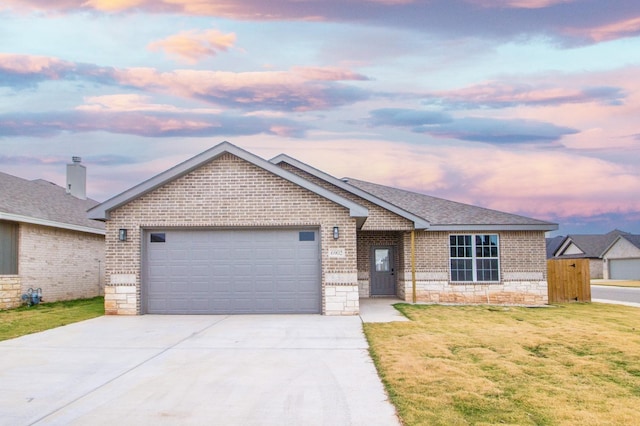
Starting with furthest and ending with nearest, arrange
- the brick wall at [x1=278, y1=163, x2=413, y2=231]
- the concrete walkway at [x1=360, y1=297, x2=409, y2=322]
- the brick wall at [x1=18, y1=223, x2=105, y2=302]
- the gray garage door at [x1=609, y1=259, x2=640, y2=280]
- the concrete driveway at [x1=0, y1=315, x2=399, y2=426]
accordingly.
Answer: the gray garage door at [x1=609, y1=259, x2=640, y2=280] → the brick wall at [x1=278, y1=163, x2=413, y2=231] → the brick wall at [x1=18, y1=223, x2=105, y2=302] → the concrete walkway at [x1=360, y1=297, x2=409, y2=322] → the concrete driveway at [x1=0, y1=315, x2=399, y2=426]

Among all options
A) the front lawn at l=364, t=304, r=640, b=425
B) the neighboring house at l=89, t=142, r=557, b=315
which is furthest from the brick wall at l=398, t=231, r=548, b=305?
the neighboring house at l=89, t=142, r=557, b=315

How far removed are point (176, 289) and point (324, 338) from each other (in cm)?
635

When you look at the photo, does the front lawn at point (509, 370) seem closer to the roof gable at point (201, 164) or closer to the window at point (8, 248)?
the roof gable at point (201, 164)

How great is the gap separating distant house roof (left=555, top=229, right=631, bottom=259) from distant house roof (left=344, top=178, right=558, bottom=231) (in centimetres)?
4066

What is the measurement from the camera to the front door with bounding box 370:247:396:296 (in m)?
23.5

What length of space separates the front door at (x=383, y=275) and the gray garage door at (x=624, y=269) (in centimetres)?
4052

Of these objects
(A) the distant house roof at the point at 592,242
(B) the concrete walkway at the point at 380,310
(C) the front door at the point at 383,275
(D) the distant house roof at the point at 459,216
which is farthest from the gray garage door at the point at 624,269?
(B) the concrete walkway at the point at 380,310

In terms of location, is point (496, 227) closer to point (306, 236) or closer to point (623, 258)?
point (306, 236)

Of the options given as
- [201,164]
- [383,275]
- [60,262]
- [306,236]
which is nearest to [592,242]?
[383,275]

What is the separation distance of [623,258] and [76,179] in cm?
5072

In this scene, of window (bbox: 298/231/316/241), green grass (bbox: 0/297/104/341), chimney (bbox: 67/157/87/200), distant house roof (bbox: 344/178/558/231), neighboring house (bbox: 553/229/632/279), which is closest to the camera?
green grass (bbox: 0/297/104/341)

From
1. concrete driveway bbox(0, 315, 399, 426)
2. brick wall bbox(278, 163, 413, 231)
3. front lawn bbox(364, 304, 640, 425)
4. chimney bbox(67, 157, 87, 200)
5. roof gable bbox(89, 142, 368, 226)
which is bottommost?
front lawn bbox(364, 304, 640, 425)

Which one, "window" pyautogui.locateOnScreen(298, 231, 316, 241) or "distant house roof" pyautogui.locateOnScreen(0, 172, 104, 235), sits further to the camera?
"distant house roof" pyautogui.locateOnScreen(0, 172, 104, 235)

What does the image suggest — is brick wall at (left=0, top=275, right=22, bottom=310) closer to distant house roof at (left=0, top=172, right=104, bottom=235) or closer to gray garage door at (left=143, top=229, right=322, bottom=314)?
distant house roof at (left=0, top=172, right=104, bottom=235)
